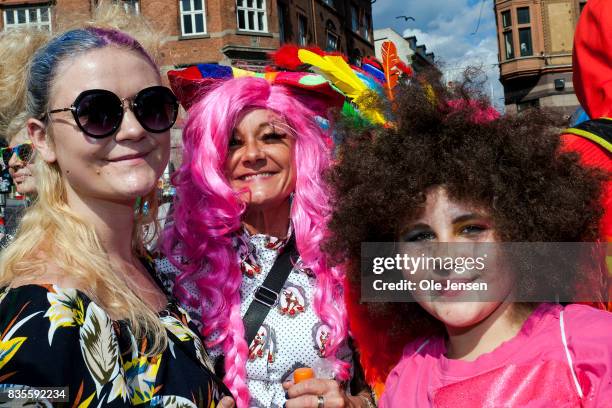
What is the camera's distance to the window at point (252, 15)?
19156 millimetres

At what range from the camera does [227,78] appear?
274 centimetres

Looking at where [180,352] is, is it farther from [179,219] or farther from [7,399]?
[179,219]

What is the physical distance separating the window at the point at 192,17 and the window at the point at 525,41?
626 inches

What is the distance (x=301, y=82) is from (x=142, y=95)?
103cm

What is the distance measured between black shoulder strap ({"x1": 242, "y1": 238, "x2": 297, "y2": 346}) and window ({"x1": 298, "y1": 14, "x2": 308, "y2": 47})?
64.6 ft

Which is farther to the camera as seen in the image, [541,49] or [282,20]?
[541,49]

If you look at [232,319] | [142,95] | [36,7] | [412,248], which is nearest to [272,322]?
[232,319]

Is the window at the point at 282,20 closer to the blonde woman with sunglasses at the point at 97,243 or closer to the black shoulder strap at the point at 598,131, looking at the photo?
the blonde woman with sunglasses at the point at 97,243

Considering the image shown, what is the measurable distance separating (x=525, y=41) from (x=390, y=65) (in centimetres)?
2801

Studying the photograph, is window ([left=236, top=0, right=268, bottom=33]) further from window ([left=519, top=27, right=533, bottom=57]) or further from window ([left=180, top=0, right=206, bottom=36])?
window ([left=519, top=27, right=533, bottom=57])

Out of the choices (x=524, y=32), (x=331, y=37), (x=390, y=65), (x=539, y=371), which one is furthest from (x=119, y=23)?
(x=524, y=32)

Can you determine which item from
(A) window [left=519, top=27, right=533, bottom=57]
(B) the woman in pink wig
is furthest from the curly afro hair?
(A) window [left=519, top=27, right=533, bottom=57]

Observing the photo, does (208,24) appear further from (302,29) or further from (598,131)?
(598,131)

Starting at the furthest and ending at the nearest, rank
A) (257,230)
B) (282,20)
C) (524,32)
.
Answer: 1. (524,32)
2. (282,20)
3. (257,230)
